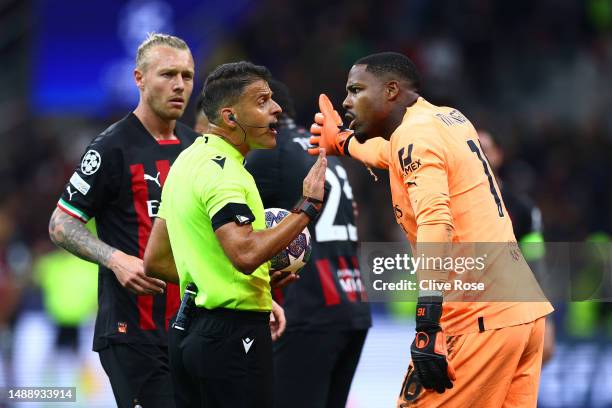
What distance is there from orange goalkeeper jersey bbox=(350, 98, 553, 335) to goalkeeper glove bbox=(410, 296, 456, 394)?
0.36 m

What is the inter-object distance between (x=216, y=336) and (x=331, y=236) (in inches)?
80.2

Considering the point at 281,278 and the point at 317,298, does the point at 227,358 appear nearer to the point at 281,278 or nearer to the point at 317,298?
the point at 281,278

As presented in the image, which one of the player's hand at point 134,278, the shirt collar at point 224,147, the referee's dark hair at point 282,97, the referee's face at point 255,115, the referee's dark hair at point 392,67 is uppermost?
the referee's dark hair at point 282,97

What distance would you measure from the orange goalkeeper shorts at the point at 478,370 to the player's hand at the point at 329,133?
1422mm

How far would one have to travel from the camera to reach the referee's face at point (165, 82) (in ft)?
21.8

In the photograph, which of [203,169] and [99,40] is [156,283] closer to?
[203,169]

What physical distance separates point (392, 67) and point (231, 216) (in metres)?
1.33

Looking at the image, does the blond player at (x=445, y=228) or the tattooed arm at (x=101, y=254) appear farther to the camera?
the tattooed arm at (x=101, y=254)

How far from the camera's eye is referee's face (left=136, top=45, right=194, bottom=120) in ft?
21.8

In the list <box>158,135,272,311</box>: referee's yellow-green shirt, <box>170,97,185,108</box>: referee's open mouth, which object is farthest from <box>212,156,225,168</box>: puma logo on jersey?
<box>170,97,185,108</box>: referee's open mouth

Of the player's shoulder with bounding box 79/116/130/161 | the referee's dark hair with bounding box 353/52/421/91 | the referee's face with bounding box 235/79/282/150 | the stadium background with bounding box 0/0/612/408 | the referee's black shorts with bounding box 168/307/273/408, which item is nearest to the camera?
the referee's black shorts with bounding box 168/307/273/408

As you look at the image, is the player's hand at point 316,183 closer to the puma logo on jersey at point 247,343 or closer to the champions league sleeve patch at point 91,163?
the puma logo on jersey at point 247,343

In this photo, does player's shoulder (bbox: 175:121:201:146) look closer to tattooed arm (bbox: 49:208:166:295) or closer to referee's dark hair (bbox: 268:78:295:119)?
referee's dark hair (bbox: 268:78:295:119)

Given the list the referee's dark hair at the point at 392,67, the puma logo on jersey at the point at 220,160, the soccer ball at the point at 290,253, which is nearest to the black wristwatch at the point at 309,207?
the puma logo on jersey at the point at 220,160
